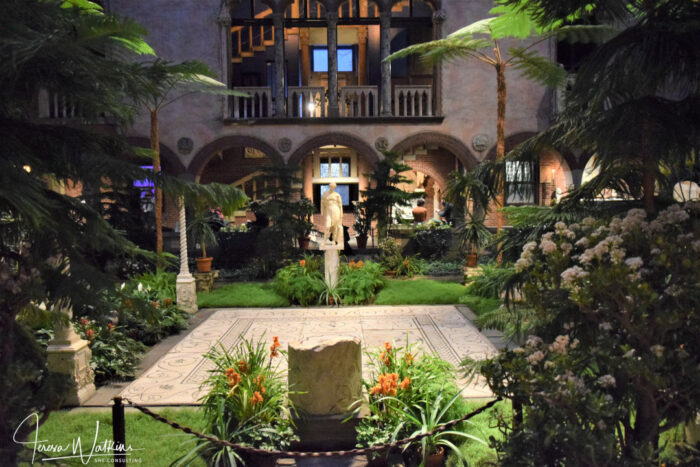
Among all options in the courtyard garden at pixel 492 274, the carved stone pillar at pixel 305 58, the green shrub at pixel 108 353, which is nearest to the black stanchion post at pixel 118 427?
the courtyard garden at pixel 492 274

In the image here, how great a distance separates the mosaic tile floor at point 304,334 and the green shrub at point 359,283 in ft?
1.11

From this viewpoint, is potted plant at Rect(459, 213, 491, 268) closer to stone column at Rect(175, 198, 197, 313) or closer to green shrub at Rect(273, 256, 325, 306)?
green shrub at Rect(273, 256, 325, 306)

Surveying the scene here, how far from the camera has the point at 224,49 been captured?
14320 mm

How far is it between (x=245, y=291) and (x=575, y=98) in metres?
8.52

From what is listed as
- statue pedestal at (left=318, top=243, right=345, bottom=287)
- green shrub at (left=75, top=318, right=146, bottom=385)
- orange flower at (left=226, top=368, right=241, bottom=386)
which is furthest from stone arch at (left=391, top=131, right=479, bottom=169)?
orange flower at (left=226, top=368, right=241, bottom=386)

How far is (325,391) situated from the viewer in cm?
394

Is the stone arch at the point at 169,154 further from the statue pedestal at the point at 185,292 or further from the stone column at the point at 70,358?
the stone column at the point at 70,358

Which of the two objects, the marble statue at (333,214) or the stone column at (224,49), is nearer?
the marble statue at (333,214)

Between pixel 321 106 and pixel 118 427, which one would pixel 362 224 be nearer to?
pixel 321 106

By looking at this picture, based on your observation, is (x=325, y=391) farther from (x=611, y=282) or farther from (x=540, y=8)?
(x=540, y=8)

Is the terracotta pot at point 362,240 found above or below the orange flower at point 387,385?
above

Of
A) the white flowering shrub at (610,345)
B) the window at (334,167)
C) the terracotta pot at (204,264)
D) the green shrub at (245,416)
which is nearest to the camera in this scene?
the white flowering shrub at (610,345)

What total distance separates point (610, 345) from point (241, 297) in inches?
321

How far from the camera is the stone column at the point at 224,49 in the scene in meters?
14.2
